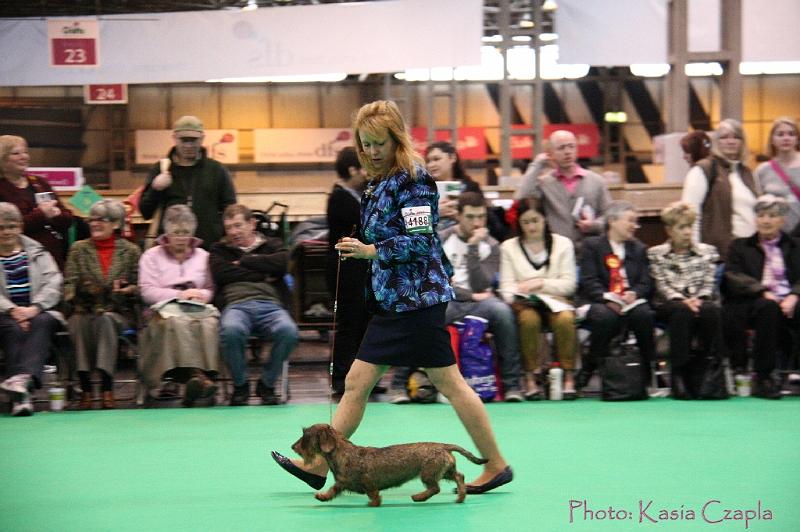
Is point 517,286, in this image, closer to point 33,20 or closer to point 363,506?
point 363,506

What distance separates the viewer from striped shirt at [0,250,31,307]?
275 inches

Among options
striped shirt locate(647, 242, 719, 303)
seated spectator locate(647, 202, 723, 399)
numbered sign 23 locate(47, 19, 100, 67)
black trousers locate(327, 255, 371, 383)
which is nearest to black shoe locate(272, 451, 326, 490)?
black trousers locate(327, 255, 371, 383)

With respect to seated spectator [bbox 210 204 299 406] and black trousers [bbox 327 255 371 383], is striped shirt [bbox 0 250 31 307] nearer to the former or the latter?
seated spectator [bbox 210 204 299 406]

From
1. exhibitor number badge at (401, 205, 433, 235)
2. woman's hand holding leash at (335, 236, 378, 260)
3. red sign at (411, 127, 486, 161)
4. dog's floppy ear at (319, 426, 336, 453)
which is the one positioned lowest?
dog's floppy ear at (319, 426, 336, 453)

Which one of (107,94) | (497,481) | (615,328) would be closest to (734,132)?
(615,328)

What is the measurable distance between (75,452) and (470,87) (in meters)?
23.4

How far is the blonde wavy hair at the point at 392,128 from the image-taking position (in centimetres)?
407

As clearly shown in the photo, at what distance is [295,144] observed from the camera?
91.2 feet

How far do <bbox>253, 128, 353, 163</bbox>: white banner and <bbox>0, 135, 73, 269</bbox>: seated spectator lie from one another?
20.2 meters

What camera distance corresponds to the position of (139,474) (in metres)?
4.88

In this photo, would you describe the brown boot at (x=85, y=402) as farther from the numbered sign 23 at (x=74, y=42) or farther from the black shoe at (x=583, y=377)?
the numbered sign 23 at (x=74, y=42)

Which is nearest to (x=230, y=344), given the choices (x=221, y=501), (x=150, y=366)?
(x=150, y=366)

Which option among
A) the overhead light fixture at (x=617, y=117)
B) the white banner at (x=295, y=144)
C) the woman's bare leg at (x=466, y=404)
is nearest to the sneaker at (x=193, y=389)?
the woman's bare leg at (x=466, y=404)

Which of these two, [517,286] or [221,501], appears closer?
[221,501]
